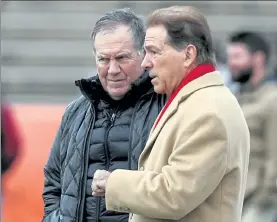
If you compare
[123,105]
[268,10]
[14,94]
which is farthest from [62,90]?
[123,105]

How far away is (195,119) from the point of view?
355 centimetres

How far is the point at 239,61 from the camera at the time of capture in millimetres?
7172

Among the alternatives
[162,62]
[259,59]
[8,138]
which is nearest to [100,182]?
[162,62]

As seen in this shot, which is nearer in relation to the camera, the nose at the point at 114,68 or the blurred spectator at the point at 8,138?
the nose at the point at 114,68

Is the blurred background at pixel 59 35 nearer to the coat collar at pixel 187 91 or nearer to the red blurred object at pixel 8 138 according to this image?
the red blurred object at pixel 8 138

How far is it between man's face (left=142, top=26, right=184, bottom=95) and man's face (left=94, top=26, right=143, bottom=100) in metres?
0.31

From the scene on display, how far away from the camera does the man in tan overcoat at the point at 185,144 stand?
11.5 feet

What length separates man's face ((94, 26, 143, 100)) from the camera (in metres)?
4.04

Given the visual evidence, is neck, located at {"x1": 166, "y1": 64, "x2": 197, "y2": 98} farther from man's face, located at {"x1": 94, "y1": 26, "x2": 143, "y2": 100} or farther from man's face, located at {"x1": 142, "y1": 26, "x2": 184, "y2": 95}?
man's face, located at {"x1": 94, "y1": 26, "x2": 143, "y2": 100}

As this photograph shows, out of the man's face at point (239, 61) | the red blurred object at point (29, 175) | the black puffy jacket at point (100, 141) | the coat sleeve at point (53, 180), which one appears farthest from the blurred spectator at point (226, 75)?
the black puffy jacket at point (100, 141)

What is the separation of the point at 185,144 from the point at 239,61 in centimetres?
371

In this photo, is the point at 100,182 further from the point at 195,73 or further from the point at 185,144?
the point at 195,73

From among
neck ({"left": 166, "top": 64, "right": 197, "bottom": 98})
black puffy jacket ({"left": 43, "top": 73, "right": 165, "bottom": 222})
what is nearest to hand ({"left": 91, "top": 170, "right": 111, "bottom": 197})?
black puffy jacket ({"left": 43, "top": 73, "right": 165, "bottom": 222})

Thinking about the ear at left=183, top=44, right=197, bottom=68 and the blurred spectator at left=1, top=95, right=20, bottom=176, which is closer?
the ear at left=183, top=44, right=197, bottom=68
